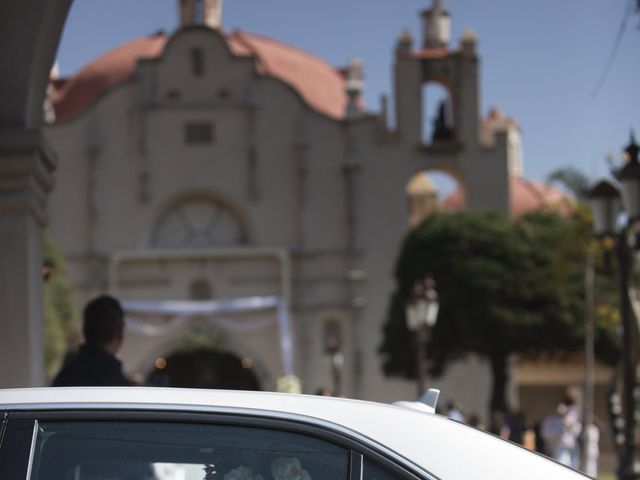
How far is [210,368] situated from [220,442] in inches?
1834

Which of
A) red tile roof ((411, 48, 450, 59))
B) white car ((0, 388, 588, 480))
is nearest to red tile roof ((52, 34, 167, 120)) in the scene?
red tile roof ((411, 48, 450, 59))

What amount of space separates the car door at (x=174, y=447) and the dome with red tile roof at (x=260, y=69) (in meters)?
50.5

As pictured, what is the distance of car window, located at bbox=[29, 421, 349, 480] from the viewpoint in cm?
378

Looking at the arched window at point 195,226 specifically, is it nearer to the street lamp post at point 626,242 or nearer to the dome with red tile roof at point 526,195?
the dome with red tile roof at point 526,195

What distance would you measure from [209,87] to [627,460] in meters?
38.7

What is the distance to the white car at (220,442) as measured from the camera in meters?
3.75

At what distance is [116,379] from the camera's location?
6.67 meters

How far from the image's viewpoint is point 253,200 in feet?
166

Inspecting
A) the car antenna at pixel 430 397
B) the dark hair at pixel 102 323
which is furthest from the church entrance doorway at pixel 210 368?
the car antenna at pixel 430 397

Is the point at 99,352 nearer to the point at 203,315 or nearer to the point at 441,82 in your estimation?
the point at 203,315

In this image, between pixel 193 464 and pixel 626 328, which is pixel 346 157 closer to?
pixel 626 328

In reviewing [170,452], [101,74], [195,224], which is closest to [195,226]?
[195,224]

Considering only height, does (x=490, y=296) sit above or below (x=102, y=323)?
above

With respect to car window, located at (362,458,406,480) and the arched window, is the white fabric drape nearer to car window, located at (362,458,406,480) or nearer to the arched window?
the arched window
